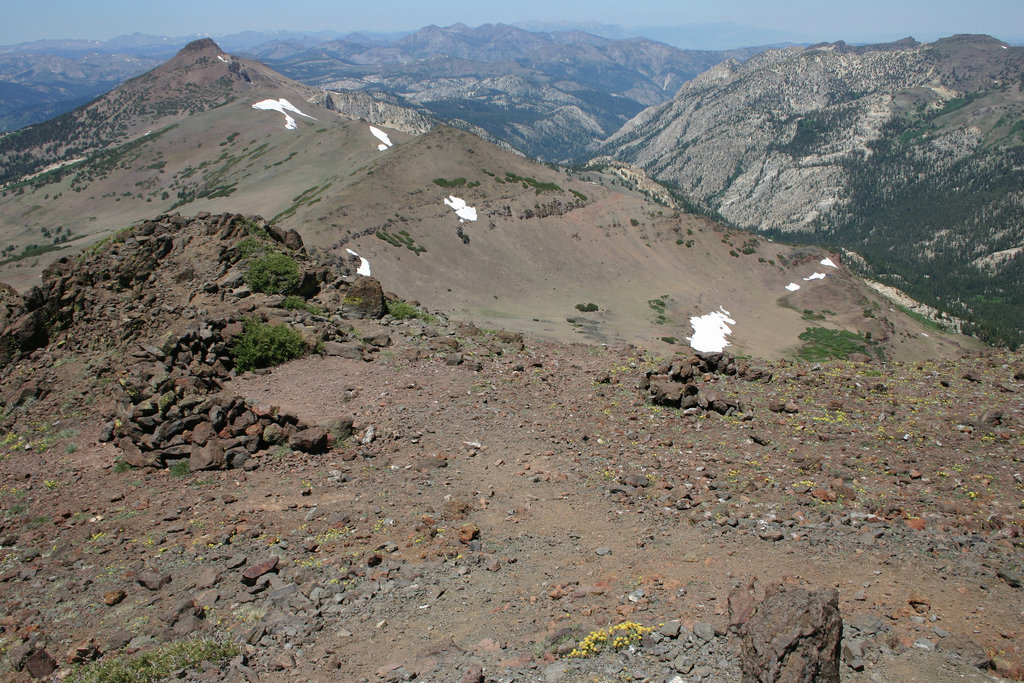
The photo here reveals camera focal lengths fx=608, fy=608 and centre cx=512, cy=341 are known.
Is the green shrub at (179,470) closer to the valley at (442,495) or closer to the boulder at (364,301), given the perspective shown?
the valley at (442,495)

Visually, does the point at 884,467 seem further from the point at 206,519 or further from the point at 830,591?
the point at 206,519

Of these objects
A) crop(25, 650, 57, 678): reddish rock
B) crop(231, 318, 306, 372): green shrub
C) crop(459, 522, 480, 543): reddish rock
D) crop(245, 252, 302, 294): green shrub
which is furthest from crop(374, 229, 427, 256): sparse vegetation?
crop(25, 650, 57, 678): reddish rock

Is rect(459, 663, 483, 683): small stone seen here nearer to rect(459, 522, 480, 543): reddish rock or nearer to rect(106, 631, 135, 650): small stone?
rect(459, 522, 480, 543): reddish rock

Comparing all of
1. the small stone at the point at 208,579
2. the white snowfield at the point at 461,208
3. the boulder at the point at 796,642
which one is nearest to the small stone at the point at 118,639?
the small stone at the point at 208,579

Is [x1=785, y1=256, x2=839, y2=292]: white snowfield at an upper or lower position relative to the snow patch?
upper

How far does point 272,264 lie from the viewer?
2241cm

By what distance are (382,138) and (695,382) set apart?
93223 millimetres

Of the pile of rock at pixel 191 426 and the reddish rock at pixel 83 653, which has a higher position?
the pile of rock at pixel 191 426

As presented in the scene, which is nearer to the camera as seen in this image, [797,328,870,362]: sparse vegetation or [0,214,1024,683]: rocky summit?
[0,214,1024,683]: rocky summit

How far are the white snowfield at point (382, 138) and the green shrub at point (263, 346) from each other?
81.0 meters

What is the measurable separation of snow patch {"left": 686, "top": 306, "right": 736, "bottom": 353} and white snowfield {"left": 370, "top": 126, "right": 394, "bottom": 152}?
190 ft

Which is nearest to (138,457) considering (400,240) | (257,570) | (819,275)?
(257,570)

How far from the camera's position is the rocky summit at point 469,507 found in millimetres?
7703

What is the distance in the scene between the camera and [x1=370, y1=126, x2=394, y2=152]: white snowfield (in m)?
95.1
